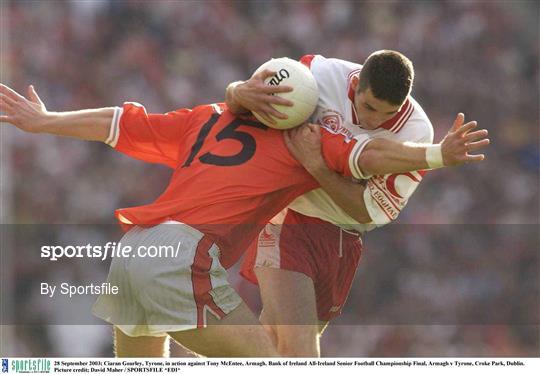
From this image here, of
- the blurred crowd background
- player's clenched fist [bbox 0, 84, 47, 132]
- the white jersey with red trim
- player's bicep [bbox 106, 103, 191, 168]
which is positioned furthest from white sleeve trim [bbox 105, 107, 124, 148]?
the blurred crowd background

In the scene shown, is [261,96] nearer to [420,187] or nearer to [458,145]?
[458,145]

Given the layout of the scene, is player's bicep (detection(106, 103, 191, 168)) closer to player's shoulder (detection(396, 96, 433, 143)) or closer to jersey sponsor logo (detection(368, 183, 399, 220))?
jersey sponsor logo (detection(368, 183, 399, 220))

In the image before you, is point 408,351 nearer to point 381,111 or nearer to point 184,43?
point 184,43

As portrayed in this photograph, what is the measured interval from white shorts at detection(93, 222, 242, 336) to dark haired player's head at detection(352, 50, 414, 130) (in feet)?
3.81

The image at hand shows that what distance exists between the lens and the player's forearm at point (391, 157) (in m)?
5.50

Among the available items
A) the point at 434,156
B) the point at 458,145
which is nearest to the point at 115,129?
the point at 434,156

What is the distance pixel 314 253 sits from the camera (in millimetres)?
6500

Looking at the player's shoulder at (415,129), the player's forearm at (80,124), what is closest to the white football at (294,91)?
the player's shoulder at (415,129)

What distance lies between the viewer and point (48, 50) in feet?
46.0

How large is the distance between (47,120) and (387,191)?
194 centimetres

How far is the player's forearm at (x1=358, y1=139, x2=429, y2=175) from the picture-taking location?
550 cm

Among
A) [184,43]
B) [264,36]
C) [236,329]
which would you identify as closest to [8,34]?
[184,43]
